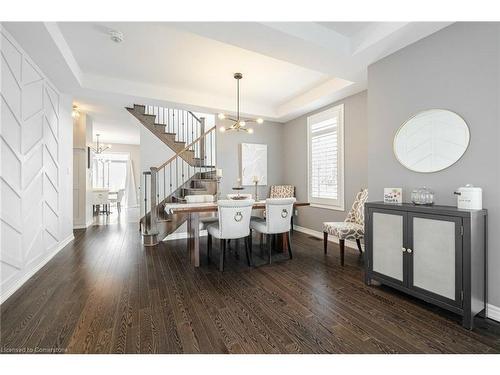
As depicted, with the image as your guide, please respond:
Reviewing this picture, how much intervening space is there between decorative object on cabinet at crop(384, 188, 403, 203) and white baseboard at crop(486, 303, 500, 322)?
1070 millimetres

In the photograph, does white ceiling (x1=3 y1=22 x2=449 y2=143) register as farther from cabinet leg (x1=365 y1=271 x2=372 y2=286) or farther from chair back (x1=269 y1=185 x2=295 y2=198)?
cabinet leg (x1=365 y1=271 x2=372 y2=286)

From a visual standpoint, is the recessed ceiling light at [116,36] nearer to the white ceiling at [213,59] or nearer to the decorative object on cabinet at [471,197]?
the white ceiling at [213,59]

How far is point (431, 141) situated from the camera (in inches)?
88.4

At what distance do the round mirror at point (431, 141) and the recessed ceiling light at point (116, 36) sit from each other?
3.38m

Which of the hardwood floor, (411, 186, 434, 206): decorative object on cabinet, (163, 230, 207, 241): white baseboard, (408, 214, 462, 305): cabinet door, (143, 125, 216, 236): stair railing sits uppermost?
(143, 125, 216, 236): stair railing

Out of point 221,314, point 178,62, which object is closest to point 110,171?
point 178,62

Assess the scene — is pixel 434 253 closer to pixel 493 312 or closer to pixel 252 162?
pixel 493 312

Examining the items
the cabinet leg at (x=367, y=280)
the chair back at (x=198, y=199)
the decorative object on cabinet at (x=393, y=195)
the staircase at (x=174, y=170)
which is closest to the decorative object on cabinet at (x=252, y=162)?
the staircase at (x=174, y=170)

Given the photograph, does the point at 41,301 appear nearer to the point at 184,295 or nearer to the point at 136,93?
the point at 184,295

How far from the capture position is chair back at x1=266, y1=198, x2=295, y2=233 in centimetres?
315

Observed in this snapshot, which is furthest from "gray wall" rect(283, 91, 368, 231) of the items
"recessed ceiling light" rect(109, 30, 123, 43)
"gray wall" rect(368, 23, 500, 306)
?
"recessed ceiling light" rect(109, 30, 123, 43)
